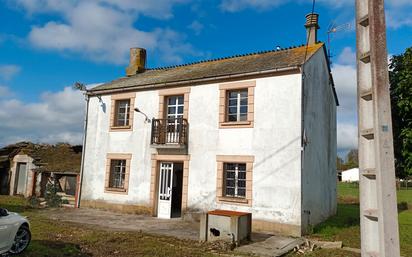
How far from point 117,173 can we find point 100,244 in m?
7.62

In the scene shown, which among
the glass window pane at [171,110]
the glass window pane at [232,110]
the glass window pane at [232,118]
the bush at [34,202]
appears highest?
the glass window pane at [171,110]

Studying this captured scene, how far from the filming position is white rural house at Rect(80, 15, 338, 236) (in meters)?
12.4

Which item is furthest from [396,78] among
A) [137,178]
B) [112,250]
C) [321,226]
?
[137,178]

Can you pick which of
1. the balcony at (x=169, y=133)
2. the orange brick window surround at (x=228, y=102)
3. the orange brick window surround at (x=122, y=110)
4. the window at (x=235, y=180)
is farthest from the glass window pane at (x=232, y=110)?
the orange brick window surround at (x=122, y=110)

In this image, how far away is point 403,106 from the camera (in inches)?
377

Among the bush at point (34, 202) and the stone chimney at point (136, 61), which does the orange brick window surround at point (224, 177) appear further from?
the bush at point (34, 202)

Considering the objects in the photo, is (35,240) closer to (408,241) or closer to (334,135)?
(408,241)

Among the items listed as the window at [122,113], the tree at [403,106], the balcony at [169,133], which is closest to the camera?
the tree at [403,106]

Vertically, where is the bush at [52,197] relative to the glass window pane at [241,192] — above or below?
below

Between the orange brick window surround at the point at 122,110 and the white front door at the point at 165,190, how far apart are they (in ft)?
9.45

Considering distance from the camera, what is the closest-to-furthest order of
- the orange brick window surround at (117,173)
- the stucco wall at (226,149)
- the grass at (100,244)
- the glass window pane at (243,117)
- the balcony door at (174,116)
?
1. the grass at (100,244)
2. the stucco wall at (226,149)
3. the glass window pane at (243,117)
4. the balcony door at (174,116)
5. the orange brick window surround at (117,173)

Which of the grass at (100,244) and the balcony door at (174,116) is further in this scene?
the balcony door at (174,116)

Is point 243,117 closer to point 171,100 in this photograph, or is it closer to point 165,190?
point 171,100

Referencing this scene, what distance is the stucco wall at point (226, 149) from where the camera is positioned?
12.2 m
